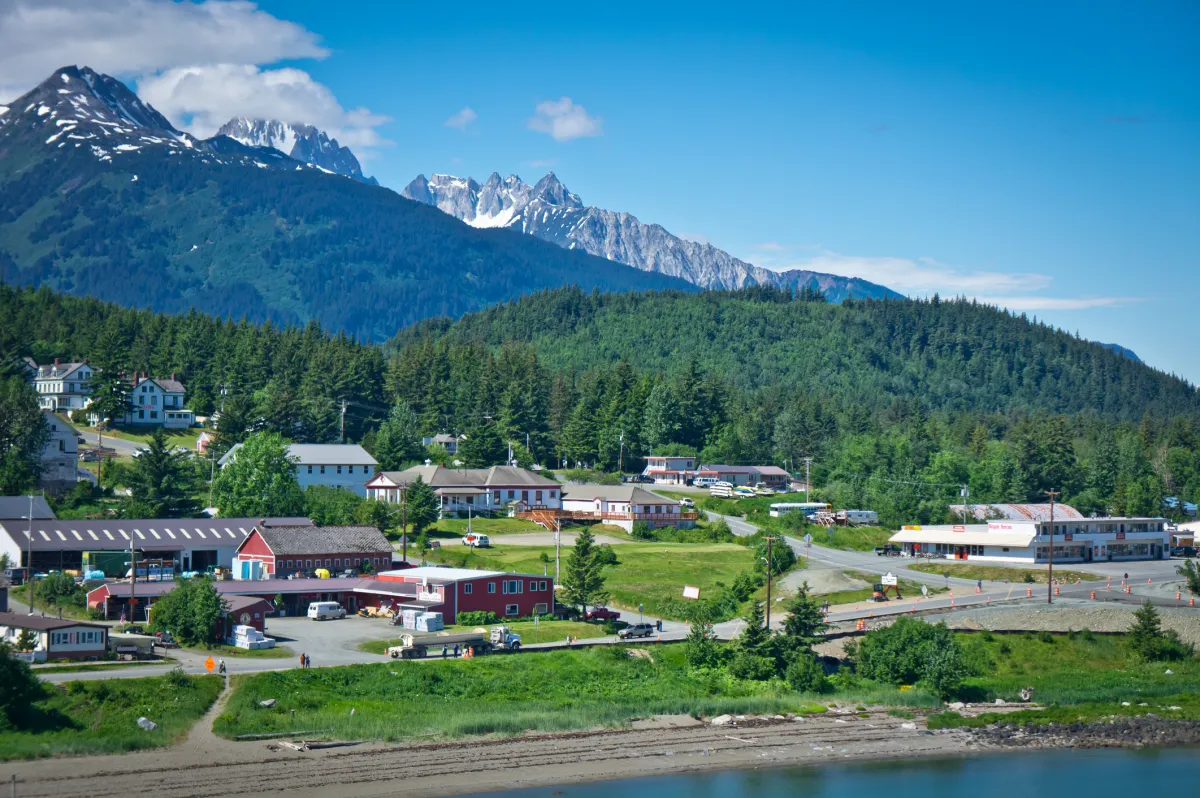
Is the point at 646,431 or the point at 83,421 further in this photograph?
the point at 646,431

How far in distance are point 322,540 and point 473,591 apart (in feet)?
49.8

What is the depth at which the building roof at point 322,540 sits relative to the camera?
248 ft

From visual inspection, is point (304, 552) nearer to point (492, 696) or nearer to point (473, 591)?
point (473, 591)

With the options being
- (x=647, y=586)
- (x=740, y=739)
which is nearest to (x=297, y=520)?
(x=647, y=586)

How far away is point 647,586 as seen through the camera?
76.2m

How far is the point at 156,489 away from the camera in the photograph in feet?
282

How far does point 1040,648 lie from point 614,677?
2467 centimetres

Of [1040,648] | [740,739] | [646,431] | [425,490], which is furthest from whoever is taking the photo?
[646,431]

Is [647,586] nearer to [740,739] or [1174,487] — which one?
[740,739]

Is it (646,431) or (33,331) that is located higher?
(33,331)

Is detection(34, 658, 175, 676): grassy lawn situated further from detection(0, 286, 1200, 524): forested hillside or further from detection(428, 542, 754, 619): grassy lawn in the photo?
detection(0, 286, 1200, 524): forested hillside

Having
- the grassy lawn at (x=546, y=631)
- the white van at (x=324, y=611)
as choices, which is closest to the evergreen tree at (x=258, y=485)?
the white van at (x=324, y=611)

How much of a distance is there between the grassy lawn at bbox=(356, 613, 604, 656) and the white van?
7545 mm

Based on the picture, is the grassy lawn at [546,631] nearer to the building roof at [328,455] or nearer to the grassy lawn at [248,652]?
the grassy lawn at [248,652]
